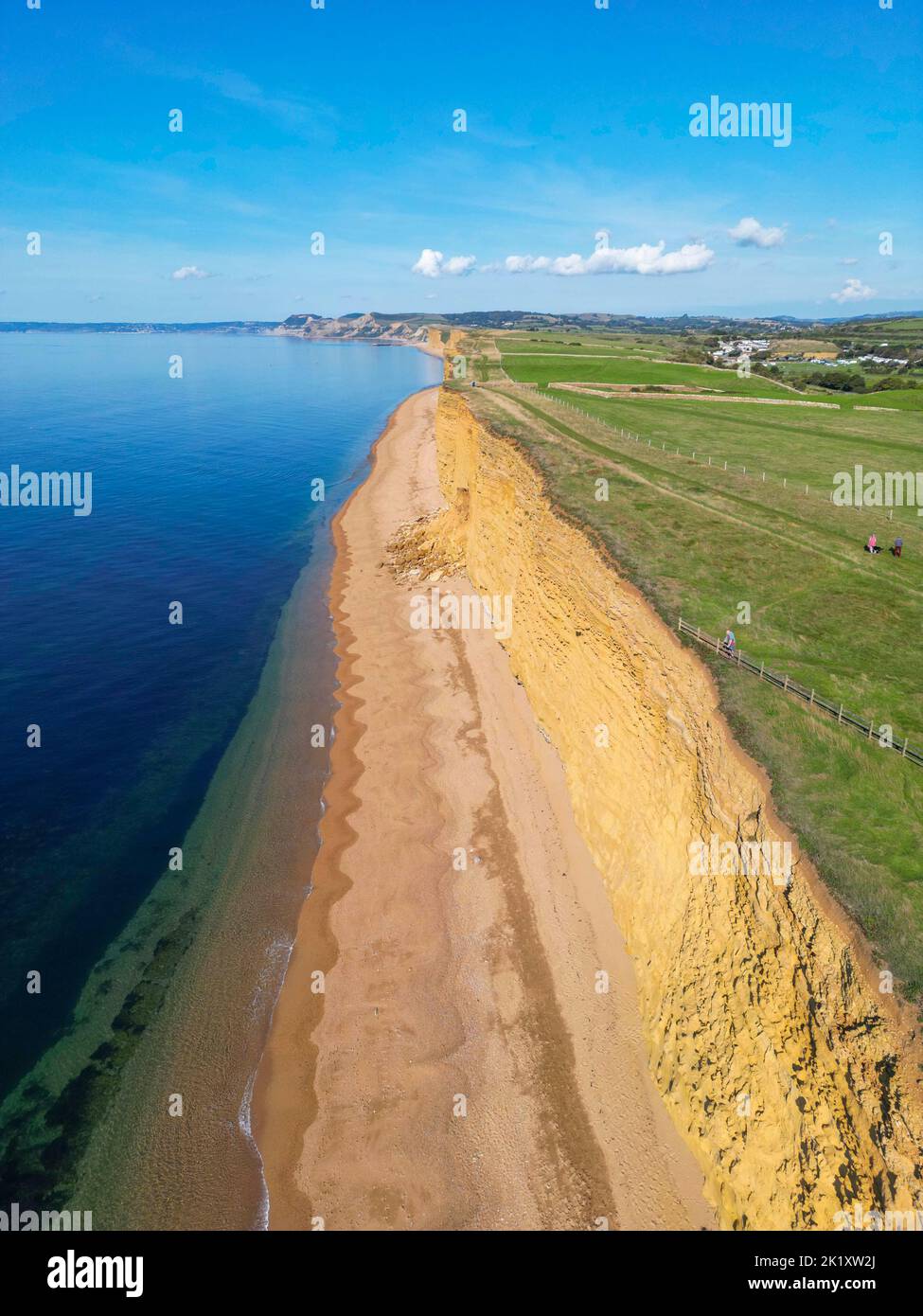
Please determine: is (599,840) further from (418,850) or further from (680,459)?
(680,459)

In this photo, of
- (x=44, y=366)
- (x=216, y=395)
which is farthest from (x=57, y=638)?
(x=44, y=366)

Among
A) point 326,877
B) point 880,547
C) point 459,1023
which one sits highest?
point 880,547

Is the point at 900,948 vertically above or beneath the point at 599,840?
above

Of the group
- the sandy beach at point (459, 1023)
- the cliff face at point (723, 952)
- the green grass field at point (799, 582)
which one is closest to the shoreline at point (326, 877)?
the sandy beach at point (459, 1023)

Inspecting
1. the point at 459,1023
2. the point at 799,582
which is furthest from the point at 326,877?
the point at 799,582

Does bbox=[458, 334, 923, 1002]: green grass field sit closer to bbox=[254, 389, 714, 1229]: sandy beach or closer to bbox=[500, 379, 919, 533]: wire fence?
bbox=[500, 379, 919, 533]: wire fence

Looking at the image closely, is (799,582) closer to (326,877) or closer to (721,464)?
(721,464)
